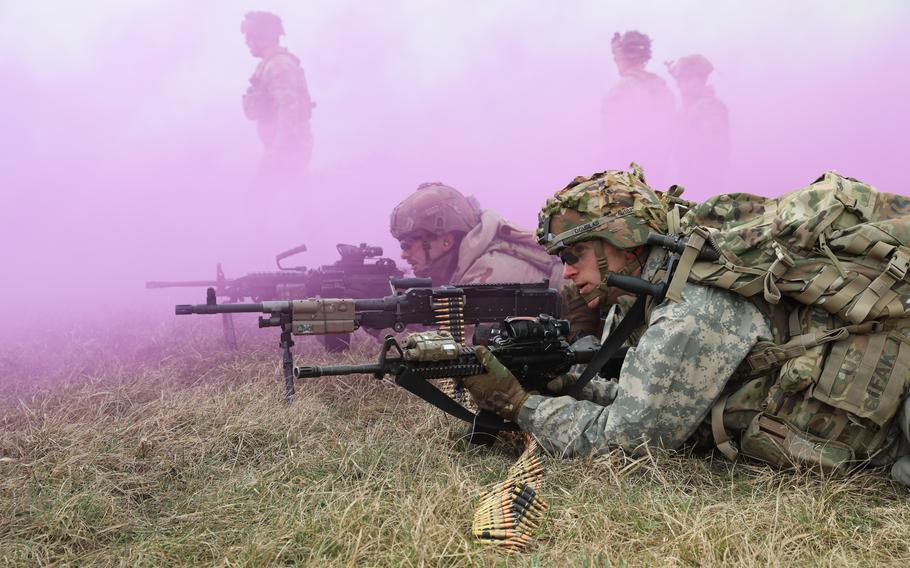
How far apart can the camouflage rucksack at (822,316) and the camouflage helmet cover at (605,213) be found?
43 centimetres

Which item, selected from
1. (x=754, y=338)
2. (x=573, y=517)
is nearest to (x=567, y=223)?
(x=754, y=338)

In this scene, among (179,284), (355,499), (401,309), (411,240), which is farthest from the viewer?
(179,284)

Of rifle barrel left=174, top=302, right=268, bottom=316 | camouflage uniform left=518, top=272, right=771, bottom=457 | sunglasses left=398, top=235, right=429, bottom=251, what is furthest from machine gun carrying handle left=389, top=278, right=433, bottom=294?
camouflage uniform left=518, top=272, right=771, bottom=457

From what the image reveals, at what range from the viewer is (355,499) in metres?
2.92

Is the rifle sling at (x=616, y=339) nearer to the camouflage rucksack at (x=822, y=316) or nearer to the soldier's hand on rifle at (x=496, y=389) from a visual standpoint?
the soldier's hand on rifle at (x=496, y=389)

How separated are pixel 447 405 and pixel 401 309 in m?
2.29

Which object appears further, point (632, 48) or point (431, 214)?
point (632, 48)

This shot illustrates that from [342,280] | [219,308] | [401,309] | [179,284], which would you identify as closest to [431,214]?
[342,280]

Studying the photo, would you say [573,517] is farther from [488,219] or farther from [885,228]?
[488,219]

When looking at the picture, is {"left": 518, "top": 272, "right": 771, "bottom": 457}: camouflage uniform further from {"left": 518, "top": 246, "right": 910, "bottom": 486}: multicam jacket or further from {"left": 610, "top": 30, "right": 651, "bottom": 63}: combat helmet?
{"left": 610, "top": 30, "right": 651, "bottom": 63}: combat helmet

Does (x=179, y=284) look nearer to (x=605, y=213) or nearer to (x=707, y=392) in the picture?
(x=605, y=213)

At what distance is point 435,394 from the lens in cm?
390

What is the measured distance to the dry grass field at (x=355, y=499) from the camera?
102 inches

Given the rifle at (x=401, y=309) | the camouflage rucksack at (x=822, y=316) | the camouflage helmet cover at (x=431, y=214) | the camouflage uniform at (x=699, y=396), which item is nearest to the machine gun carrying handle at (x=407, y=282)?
the rifle at (x=401, y=309)
